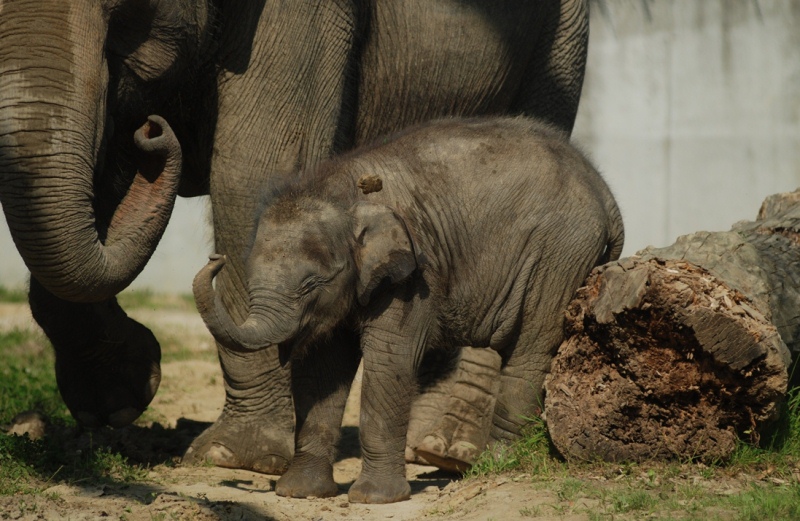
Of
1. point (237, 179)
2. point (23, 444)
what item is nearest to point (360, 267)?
point (237, 179)

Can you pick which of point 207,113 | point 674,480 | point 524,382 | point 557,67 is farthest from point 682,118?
point 674,480

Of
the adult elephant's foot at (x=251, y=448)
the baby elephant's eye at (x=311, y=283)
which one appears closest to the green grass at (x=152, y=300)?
the adult elephant's foot at (x=251, y=448)

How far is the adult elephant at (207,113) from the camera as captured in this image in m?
4.74

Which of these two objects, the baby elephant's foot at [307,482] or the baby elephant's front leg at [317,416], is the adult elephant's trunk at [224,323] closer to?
the baby elephant's front leg at [317,416]

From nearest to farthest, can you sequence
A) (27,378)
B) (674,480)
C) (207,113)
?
(674,480) → (207,113) → (27,378)

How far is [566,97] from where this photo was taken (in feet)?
24.3

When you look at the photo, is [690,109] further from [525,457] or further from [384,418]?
[384,418]

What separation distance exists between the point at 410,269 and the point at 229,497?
1195mm

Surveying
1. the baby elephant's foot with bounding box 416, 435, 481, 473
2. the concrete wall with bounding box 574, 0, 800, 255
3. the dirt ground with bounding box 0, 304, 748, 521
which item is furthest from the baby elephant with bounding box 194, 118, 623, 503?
the concrete wall with bounding box 574, 0, 800, 255

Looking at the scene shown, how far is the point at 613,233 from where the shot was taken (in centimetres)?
590

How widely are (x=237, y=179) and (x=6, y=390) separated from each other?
9.06ft

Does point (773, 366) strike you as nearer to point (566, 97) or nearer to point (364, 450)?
point (364, 450)

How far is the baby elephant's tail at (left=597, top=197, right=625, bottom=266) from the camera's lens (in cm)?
587

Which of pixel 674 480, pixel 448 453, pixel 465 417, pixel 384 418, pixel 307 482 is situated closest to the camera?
pixel 674 480
